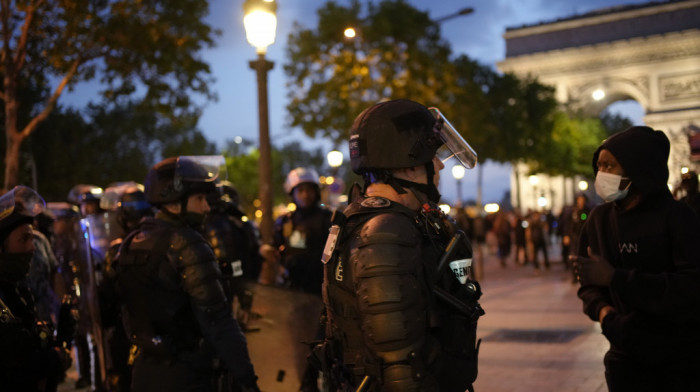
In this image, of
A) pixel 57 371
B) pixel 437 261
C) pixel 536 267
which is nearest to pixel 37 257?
pixel 57 371

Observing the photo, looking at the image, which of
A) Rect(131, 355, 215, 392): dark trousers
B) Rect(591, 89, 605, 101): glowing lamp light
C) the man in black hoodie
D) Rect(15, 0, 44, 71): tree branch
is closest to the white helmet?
Rect(131, 355, 215, 392): dark trousers

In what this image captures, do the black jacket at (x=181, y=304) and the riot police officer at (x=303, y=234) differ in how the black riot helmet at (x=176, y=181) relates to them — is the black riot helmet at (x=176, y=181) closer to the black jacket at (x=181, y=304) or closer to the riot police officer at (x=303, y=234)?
the black jacket at (x=181, y=304)

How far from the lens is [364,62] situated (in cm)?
2328

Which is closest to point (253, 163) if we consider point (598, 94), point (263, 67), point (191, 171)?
point (598, 94)

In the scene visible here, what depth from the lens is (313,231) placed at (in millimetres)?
6941

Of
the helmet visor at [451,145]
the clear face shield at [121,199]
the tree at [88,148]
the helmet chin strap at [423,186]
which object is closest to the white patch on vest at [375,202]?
the helmet chin strap at [423,186]

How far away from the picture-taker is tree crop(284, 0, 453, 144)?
23422 mm

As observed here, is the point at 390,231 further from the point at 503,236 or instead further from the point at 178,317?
the point at 503,236

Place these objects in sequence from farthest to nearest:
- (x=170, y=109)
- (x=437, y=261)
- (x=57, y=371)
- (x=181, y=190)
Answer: (x=170, y=109)
(x=181, y=190)
(x=57, y=371)
(x=437, y=261)

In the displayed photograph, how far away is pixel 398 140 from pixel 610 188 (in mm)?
1353

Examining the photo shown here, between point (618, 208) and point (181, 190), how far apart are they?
2.26 m

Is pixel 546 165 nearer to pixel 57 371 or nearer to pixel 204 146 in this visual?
pixel 204 146

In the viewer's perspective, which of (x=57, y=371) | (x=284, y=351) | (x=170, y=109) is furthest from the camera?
(x=170, y=109)

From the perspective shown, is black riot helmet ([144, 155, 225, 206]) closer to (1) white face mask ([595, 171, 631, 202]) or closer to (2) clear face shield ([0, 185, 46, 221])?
(2) clear face shield ([0, 185, 46, 221])
